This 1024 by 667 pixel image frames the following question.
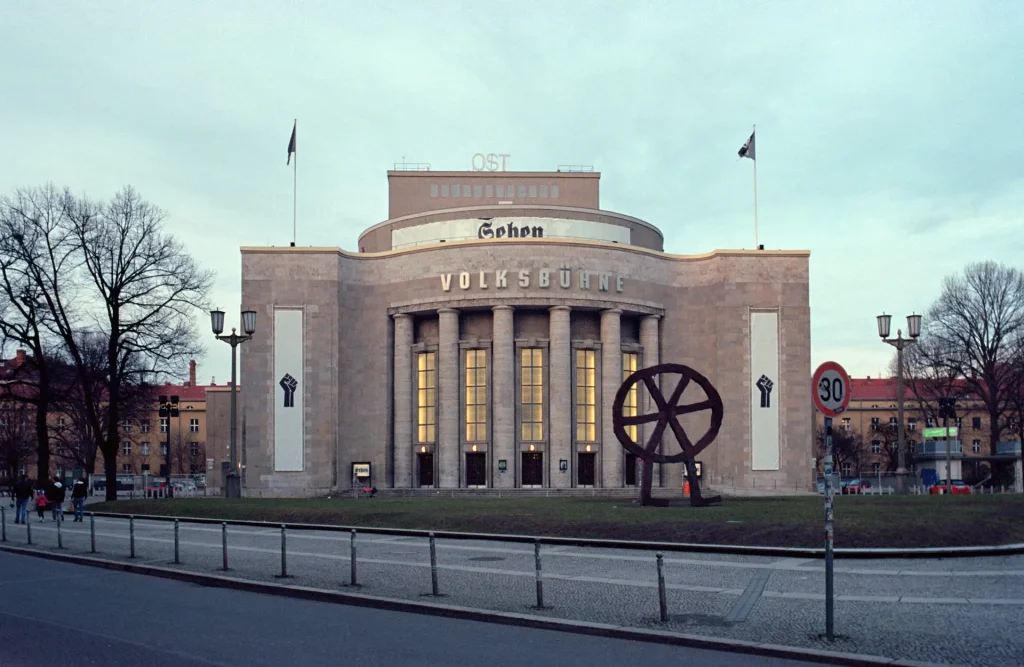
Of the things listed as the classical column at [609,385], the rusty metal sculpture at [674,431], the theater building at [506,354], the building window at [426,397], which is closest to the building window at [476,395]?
the theater building at [506,354]

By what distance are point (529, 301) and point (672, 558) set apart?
4513 cm

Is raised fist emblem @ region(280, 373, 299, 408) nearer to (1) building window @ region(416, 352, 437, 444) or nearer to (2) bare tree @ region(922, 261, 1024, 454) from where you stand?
(1) building window @ region(416, 352, 437, 444)

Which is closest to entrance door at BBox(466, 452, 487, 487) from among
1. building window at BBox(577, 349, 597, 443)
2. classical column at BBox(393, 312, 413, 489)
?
classical column at BBox(393, 312, 413, 489)

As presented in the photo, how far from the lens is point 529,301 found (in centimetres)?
6644

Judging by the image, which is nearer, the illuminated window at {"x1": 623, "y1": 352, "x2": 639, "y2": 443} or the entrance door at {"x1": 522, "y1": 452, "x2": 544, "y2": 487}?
the entrance door at {"x1": 522, "y1": 452, "x2": 544, "y2": 487}

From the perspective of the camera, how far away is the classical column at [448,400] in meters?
66.2

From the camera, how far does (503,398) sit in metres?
65.7

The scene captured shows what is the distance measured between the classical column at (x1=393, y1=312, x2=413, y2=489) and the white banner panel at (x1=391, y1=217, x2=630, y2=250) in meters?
6.67

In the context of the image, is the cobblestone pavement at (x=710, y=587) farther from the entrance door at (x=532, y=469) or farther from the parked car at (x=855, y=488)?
the parked car at (x=855, y=488)

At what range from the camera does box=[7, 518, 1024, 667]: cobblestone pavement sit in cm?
1256

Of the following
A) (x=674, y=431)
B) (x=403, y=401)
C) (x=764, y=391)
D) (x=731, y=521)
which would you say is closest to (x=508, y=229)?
(x=403, y=401)

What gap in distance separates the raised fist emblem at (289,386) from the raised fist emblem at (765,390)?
3214 centimetres

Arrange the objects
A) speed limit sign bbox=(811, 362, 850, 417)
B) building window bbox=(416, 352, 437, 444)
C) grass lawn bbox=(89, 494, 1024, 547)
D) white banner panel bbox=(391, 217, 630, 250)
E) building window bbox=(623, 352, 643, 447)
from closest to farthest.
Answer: speed limit sign bbox=(811, 362, 850, 417), grass lawn bbox=(89, 494, 1024, 547), building window bbox=(623, 352, 643, 447), building window bbox=(416, 352, 437, 444), white banner panel bbox=(391, 217, 630, 250)

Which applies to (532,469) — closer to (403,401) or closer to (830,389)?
(403,401)
